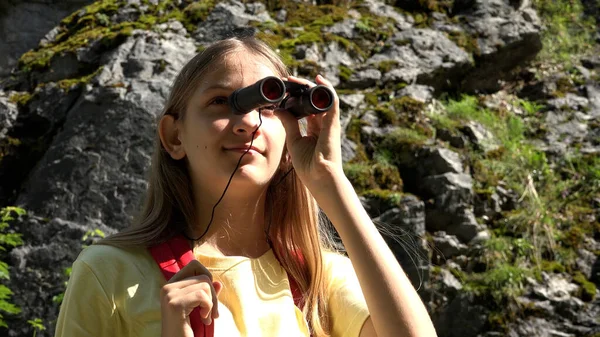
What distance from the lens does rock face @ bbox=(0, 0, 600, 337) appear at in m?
5.32

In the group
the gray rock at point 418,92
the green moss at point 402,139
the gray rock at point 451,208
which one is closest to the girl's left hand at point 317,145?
the gray rock at point 451,208

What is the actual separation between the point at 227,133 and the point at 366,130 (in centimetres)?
370

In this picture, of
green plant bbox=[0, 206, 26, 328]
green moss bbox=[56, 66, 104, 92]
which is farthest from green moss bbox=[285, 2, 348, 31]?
green plant bbox=[0, 206, 26, 328]

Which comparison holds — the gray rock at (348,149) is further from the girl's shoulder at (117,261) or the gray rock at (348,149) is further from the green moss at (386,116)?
the girl's shoulder at (117,261)

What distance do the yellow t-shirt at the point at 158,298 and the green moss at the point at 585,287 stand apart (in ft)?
10.9

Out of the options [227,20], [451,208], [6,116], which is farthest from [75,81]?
[451,208]

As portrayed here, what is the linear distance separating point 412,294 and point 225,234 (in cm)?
77

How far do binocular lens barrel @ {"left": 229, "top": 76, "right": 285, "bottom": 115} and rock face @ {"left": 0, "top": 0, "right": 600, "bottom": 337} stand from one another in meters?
2.26

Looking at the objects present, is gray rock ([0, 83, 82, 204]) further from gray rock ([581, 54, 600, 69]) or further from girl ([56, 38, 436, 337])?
gray rock ([581, 54, 600, 69])

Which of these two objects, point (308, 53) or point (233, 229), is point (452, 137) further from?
point (233, 229)

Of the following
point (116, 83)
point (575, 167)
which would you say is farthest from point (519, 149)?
point (116, 83)

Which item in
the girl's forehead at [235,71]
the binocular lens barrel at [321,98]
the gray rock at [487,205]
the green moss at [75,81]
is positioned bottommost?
the gray rock at [487,205]

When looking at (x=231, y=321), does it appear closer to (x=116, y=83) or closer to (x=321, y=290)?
(x=321, y=290)

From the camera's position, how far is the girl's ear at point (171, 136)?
279 cm
